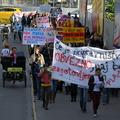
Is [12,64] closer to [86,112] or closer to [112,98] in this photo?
[112,98]

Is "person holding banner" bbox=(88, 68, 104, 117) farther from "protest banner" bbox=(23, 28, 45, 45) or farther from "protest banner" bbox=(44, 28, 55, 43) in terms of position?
"protest banner" bbox=(44, 28, 55, 43)

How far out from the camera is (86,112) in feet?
65.3

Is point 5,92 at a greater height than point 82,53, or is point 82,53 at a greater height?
point 82,53

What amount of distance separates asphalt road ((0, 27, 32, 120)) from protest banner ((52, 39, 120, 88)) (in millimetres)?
1603

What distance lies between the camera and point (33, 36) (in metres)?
28.1

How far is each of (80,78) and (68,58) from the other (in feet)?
2.56

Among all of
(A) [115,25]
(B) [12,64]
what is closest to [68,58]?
(B) [12,64]

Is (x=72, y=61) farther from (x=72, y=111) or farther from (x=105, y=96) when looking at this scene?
(x=105, y=96)

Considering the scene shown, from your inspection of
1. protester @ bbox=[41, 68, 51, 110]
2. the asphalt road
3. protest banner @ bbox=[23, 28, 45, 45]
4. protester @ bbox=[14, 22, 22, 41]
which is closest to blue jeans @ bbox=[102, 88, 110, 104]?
protester @ bbox=[41, 68, 51, 110]

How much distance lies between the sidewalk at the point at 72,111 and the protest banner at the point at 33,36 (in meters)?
6.16

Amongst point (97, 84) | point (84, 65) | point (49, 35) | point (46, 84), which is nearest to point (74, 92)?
point (46, 84)

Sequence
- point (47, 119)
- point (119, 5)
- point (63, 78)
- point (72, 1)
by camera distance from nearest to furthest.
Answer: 1. point (47, 119)
2. point (63, 78)
3. point (119, 5)
4. point (72, 1)

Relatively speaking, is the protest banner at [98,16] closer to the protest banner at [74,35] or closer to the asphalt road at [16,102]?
the protest banner at [74,35]

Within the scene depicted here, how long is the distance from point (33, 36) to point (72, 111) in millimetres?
8644
